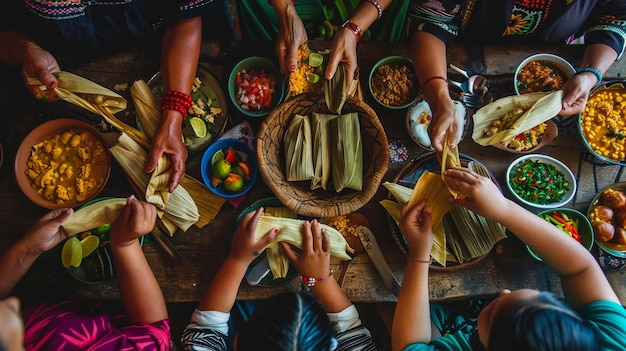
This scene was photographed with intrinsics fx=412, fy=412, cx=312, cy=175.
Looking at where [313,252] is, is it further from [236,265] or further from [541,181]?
[541,181]

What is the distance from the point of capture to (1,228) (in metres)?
1.76

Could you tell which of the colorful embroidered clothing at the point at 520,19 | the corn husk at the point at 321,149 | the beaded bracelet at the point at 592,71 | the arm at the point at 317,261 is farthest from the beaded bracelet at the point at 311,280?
the beaded bracelet at the point at 592,71

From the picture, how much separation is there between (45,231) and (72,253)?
184 millimetres

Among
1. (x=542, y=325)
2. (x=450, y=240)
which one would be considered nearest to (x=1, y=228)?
(x=450, y=240)

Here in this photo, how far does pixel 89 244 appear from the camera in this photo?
1741 millimetres

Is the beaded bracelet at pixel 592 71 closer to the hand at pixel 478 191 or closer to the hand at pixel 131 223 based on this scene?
the hand at pixel 478 191

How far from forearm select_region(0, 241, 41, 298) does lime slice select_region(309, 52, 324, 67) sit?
4.45ft

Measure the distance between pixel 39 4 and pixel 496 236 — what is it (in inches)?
83.1

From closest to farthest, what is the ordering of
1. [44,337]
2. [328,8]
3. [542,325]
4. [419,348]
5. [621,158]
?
[542,325], [44,337], [419,348], [621,158], [328,8]

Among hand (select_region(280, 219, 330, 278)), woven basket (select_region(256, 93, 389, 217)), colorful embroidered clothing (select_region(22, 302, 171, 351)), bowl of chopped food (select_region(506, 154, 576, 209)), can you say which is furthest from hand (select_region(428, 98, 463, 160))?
colorful embroidered clothing (select_region(22, 302, 171, 351))

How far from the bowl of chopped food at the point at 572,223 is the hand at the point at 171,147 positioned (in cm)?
156

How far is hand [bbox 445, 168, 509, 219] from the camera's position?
1608 millimetres

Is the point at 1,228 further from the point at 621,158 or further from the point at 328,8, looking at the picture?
the point at 621,158

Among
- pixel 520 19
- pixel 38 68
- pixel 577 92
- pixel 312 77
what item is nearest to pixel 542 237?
pixel 577 92
